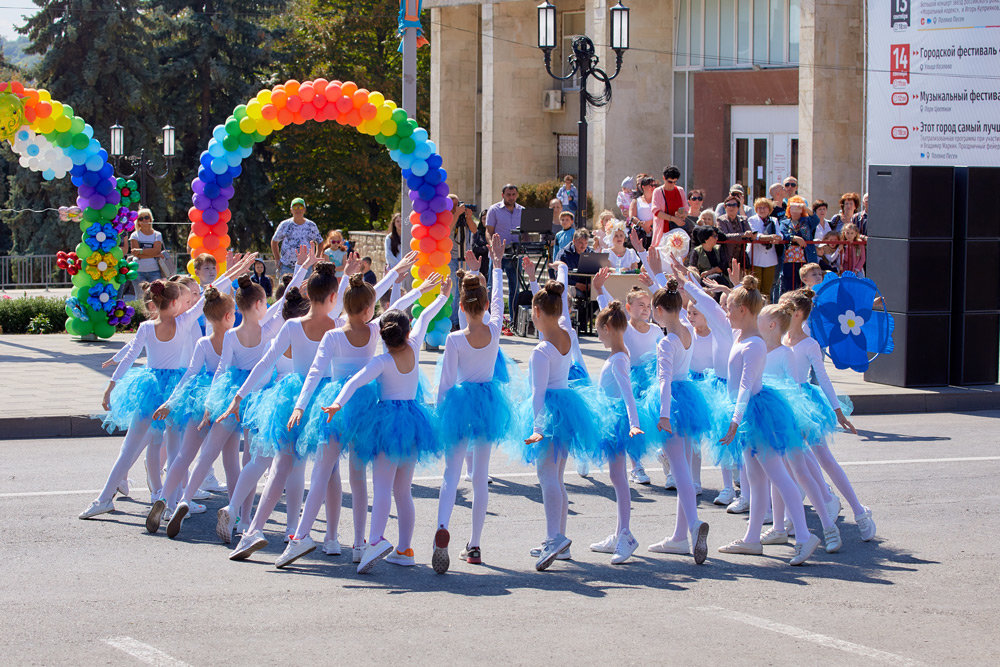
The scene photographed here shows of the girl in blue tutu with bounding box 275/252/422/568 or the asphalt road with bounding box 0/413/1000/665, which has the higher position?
the girl in blue tutu with bounding box 275/252/422/568

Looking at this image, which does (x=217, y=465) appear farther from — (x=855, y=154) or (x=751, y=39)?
(x=751, y=39)

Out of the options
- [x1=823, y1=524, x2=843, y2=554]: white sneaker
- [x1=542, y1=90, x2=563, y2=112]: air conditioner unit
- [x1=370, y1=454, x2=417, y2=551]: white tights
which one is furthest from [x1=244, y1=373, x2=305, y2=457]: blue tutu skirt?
[x1=542, y1=90, x2=563, y2=112]: air conditioner unit

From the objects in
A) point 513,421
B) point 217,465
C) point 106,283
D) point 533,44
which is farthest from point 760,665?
point 533,44

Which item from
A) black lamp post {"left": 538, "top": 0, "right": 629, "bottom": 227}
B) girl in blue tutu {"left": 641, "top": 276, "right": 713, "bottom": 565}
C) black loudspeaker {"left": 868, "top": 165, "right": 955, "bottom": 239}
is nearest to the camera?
girl in blue tutu {"left": 641, "top": 276, "right": 713, "bottom": 565}

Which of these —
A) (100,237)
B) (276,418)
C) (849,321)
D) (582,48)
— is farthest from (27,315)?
(276,418)

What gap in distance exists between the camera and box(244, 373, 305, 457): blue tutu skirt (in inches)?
286

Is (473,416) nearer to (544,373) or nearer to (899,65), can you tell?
(544,373)

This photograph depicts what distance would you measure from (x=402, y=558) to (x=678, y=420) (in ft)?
6.21

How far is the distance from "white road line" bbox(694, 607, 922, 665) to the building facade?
23.1 m

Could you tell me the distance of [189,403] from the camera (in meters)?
8.08

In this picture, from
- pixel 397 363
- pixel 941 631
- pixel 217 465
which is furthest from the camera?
pixel 217 465

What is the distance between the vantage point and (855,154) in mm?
28234

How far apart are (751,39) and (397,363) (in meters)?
27.5

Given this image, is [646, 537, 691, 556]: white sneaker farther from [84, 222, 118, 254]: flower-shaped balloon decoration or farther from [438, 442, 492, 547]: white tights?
[84, 222, 118, 254]: flower-shaped balloon decoration
